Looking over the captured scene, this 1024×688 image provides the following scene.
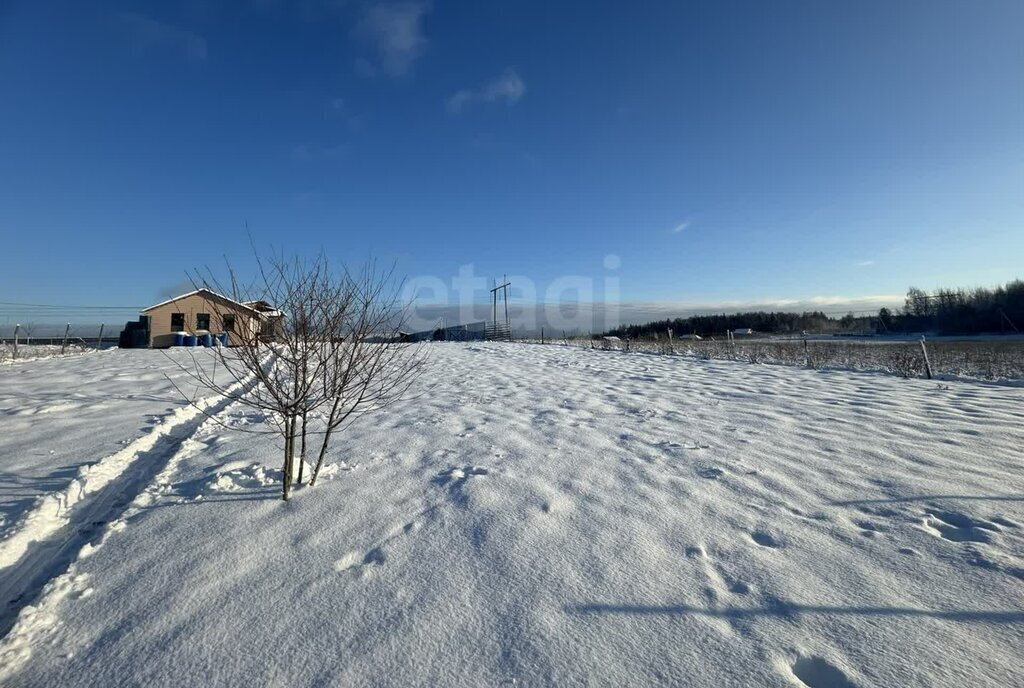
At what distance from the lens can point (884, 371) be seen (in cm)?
999

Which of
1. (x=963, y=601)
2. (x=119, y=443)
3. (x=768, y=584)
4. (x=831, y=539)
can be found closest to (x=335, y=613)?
(x=768, y=584)

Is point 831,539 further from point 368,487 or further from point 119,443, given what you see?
point 119,443

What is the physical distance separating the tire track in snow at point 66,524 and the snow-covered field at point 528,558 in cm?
2

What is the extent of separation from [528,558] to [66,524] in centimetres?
362

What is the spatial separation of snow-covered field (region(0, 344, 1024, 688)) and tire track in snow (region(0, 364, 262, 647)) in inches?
0.8

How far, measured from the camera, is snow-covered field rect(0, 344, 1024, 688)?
1.82 metres

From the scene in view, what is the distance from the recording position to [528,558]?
2.54 meters

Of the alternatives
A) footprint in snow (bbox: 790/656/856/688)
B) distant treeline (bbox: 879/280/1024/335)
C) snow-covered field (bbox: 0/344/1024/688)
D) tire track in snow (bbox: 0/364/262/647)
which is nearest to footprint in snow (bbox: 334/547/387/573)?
snow-covered field (bbox: 0/344/1024/688)

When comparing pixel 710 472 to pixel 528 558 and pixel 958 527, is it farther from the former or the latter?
pixel 528 558

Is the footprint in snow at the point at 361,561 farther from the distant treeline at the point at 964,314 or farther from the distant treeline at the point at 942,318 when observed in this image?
the distant treeline at the point at 964,314

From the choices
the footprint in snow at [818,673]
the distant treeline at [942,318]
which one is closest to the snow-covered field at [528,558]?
the footprint in snow at [818,673]

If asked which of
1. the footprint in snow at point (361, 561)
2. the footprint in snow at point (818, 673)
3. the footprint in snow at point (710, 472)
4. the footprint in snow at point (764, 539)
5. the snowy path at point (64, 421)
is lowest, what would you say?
the footprint in snow at point (818, 673)

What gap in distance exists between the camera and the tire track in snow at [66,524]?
7.77 feet

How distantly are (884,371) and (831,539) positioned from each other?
10129 millimetres
